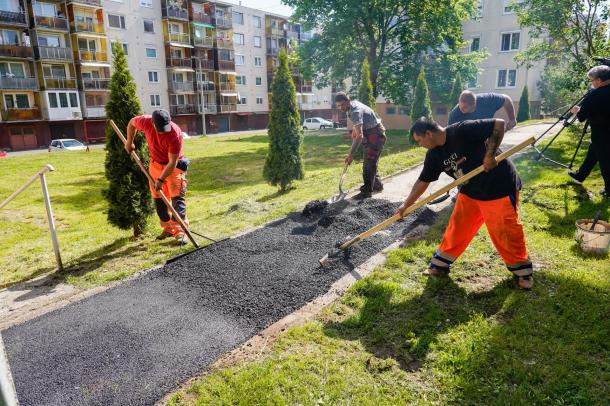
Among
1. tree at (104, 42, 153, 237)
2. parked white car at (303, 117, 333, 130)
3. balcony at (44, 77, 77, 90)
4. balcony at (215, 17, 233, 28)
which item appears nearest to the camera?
tree at (104, 42, 153, 237)

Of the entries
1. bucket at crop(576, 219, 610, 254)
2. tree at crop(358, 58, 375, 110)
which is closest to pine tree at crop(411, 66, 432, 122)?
tree at crop(358, 58, 375, 110)

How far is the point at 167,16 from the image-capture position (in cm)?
3597

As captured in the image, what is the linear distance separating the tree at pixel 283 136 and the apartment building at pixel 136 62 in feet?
73.3

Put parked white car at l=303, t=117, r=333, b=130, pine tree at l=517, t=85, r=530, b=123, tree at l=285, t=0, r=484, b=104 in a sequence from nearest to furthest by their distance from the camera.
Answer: tree at l=285, t=0, r=484, b=104 < pine tree at l=517, t=85, r=530, b=123 < parked white car at l=303, t=117, r=333, b=130

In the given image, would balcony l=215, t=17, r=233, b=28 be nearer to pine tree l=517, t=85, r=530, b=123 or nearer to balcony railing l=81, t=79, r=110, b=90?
balcony railing l=81, t=79, r=110, b=90

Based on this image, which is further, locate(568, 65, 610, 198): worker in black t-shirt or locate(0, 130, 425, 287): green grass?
locate(568, 65, 610, 198): worker in black t-shirt

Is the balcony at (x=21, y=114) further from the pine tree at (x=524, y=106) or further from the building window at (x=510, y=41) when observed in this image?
the pine tree at (x=524, y=106)

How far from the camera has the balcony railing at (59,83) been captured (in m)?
29.7

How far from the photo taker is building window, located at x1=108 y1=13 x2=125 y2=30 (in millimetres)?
33188

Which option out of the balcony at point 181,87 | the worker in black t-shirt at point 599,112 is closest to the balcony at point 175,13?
the balcony at point 181,87

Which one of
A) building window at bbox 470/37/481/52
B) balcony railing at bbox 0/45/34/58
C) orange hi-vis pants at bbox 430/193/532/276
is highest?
building window at bbox 470/37/481/52

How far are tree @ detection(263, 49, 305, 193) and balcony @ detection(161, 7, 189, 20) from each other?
106 ft

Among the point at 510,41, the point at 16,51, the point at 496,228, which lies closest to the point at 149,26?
the point at 16,51

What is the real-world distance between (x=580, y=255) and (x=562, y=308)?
1280 millimetres
